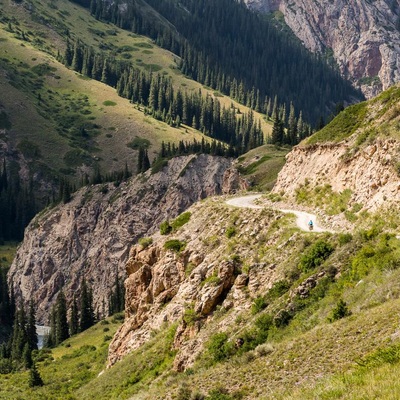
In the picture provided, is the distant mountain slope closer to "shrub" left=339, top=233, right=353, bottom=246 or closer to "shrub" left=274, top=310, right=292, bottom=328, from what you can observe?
"shrub" left=339, top=233, right=353, bottom=246

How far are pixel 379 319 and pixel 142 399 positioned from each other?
564 inches

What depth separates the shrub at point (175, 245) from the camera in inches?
2121

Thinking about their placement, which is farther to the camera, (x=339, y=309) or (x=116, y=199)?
(x=116, y=199)

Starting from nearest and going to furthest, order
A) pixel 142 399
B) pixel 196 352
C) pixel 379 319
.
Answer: pixel 379 319 < pixel 142 399 < pixel 196 352

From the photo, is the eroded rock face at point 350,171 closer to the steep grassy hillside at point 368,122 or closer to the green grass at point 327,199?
the green grass at point 327,199

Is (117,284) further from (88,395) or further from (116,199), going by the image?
(88,395)

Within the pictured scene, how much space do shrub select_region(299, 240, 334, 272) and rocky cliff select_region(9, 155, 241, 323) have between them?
109382 millimetres

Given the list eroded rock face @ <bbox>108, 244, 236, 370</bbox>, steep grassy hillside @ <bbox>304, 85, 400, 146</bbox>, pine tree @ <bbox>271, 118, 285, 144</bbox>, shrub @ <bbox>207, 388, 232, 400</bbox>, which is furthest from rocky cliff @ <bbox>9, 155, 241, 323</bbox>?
shrub @ <bbox>207, 388, 232, 400</bbox>

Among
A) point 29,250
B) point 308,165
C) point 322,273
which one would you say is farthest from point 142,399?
point 29,250

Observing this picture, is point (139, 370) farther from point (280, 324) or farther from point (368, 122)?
point (368, 122)

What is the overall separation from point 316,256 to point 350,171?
44.1ft

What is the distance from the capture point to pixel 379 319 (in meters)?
24.4

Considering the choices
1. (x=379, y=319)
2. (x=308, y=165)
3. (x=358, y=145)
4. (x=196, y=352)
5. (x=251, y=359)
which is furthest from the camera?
(x=308, y=165)

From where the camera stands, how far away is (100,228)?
163625mm
